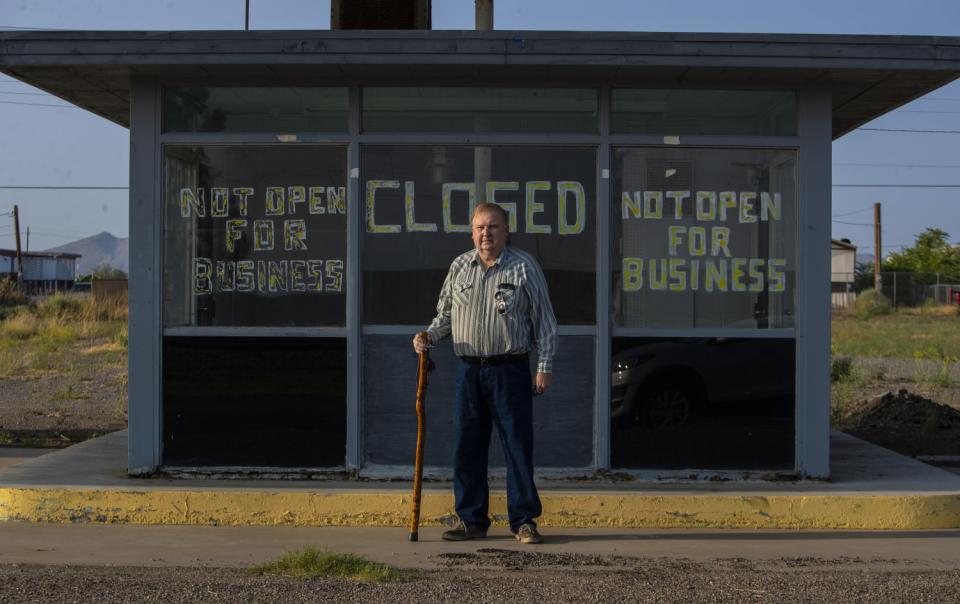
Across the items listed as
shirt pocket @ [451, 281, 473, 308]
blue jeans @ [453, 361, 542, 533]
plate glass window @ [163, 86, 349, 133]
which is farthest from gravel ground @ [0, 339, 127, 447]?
shirt pocket @ [451, 281, 473, 308]

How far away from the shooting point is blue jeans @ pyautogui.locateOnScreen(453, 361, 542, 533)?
256 inches

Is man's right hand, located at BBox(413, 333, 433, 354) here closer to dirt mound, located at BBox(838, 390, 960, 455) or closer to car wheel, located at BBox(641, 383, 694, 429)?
car wheel, located at BBox(641, 383, 694, 429)

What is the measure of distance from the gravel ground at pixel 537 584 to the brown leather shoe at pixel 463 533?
1.50 feet

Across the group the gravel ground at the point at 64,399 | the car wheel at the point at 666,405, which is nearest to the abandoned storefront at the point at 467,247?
the car wheel at the point at 666,405

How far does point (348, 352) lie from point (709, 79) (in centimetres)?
313

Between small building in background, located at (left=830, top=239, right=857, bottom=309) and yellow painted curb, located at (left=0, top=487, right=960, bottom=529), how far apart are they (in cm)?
5270

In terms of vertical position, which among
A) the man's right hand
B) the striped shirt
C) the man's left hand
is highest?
the striped shirt

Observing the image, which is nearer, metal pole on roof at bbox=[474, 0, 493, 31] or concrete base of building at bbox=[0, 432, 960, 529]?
concrete base of building at bbox=[0, 432, 960, 529]

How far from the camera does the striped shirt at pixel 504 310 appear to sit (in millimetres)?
6453

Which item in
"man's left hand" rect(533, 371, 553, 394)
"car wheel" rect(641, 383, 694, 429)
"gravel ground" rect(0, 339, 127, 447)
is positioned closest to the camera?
"man's left hand" rect(533, 371, 553, 394)

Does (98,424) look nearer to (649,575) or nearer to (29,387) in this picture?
(29,387)

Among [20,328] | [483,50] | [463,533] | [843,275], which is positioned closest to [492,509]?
[463,533]

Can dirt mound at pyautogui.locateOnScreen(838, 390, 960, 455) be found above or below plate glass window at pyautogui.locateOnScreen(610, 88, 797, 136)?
below

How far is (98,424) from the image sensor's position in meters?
13.3
